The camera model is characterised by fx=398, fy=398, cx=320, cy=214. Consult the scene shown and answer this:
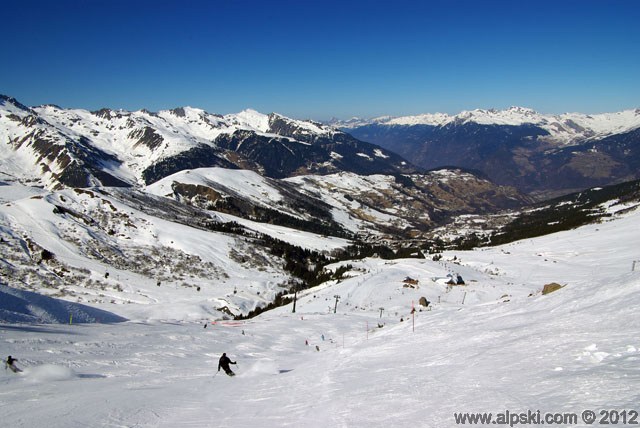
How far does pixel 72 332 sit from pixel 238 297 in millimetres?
54595

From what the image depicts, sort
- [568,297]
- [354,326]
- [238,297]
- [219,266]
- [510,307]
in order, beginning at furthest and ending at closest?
[219,266]
[238,297]
[354,326]
[510,307]
[568,297]

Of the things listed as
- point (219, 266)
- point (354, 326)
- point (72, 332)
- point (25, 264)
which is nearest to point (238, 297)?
point (219, 266)

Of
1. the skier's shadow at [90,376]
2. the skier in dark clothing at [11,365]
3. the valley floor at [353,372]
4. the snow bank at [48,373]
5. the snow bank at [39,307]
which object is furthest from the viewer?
the snow bank at [39,307]

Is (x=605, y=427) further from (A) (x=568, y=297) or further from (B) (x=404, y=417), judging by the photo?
(A) (x=568, y=297)

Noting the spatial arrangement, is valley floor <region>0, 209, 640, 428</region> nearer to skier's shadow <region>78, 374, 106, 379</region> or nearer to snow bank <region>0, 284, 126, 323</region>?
skier's shadow <region>78, 374, 106, 379</region>

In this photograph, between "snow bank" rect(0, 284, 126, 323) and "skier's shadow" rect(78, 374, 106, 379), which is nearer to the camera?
"skier's shadow" rect(78, 374, 106, 379)

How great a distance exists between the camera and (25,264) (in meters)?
73.8

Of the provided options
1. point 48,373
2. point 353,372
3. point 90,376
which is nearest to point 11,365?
point 48,373

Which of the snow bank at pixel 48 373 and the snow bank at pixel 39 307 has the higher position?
the snow bank at pixel 48 373

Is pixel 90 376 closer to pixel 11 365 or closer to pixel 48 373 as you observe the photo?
pixel 48 373

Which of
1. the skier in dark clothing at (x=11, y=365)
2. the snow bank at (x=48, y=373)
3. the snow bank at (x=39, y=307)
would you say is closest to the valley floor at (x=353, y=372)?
the snow bank at (x=48, y=373)

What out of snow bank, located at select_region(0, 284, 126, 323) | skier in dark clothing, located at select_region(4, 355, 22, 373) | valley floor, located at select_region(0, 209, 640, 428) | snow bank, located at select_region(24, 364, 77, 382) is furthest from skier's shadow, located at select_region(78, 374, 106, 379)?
snow bank, located at select_region(0, 284, 126, 323)

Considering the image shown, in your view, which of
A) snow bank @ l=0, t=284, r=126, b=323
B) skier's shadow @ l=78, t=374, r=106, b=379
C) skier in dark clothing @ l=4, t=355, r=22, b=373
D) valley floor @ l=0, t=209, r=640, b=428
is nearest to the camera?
valley floor @ l=0, t=209, r=640, b=428

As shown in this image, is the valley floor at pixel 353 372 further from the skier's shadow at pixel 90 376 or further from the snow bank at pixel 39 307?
the snow bank at pixel 39 307
